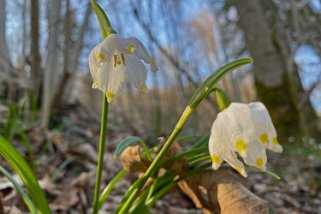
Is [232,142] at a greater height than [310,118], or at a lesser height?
greater

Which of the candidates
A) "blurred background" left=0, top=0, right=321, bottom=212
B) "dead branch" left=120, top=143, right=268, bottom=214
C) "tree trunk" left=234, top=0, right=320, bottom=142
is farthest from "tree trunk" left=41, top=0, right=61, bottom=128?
"tree trunk" left=234, top=0, right=320, bottom=142

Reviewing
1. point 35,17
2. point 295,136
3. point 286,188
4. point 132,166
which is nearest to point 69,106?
point 35,17

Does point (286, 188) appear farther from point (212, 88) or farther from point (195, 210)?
point (212, 88)

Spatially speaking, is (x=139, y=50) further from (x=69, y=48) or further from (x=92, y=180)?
(x=69, y=48)

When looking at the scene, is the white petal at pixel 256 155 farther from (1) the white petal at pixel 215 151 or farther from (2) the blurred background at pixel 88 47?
(2) the blurred background at pixel 88 47

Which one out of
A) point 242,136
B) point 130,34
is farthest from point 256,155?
point 130,34

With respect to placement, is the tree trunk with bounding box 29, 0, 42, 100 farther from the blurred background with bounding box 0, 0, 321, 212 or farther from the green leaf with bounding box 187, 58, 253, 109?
A: the green leaf with bounding box 187, 58, 253, 109
